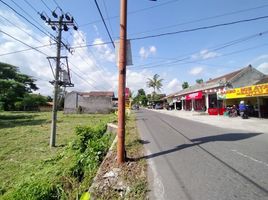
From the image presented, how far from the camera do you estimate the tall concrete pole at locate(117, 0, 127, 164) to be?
649 cm

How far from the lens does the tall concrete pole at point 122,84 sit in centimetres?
649

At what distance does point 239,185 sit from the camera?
15.7 ft

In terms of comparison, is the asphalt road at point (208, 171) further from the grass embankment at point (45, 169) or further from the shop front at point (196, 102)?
the shop front at point (196, 102)

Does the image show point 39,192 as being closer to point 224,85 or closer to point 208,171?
point 208,171

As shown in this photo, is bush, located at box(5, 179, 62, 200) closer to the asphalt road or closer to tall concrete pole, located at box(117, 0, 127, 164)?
tall concrete pole, located at box(117, 0, 127, 164)

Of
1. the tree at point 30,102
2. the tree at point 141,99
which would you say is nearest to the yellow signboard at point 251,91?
the tree at point 30,102

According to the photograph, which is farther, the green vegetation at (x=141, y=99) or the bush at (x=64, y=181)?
the green vegetation at (x=141, y=99)

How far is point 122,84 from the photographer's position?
6.68m

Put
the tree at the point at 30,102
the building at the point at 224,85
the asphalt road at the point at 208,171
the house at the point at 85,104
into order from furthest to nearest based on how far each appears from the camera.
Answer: the tree at the point at 30,102, the house at the point at 85,104, the building at the point at 224,85, the asphalt road at the point at 208,171

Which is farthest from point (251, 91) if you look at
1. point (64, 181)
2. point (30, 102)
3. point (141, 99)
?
point (141, 99)

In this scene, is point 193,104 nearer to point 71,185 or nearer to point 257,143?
point 257,143

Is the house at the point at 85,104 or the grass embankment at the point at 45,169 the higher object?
the house at the point at 85,104

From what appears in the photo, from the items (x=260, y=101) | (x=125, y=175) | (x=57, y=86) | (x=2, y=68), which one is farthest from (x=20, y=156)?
(x=2, y=68)

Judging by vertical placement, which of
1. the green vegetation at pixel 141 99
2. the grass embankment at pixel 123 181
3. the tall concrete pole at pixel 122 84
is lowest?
the grass embankment at pixel 123 181
